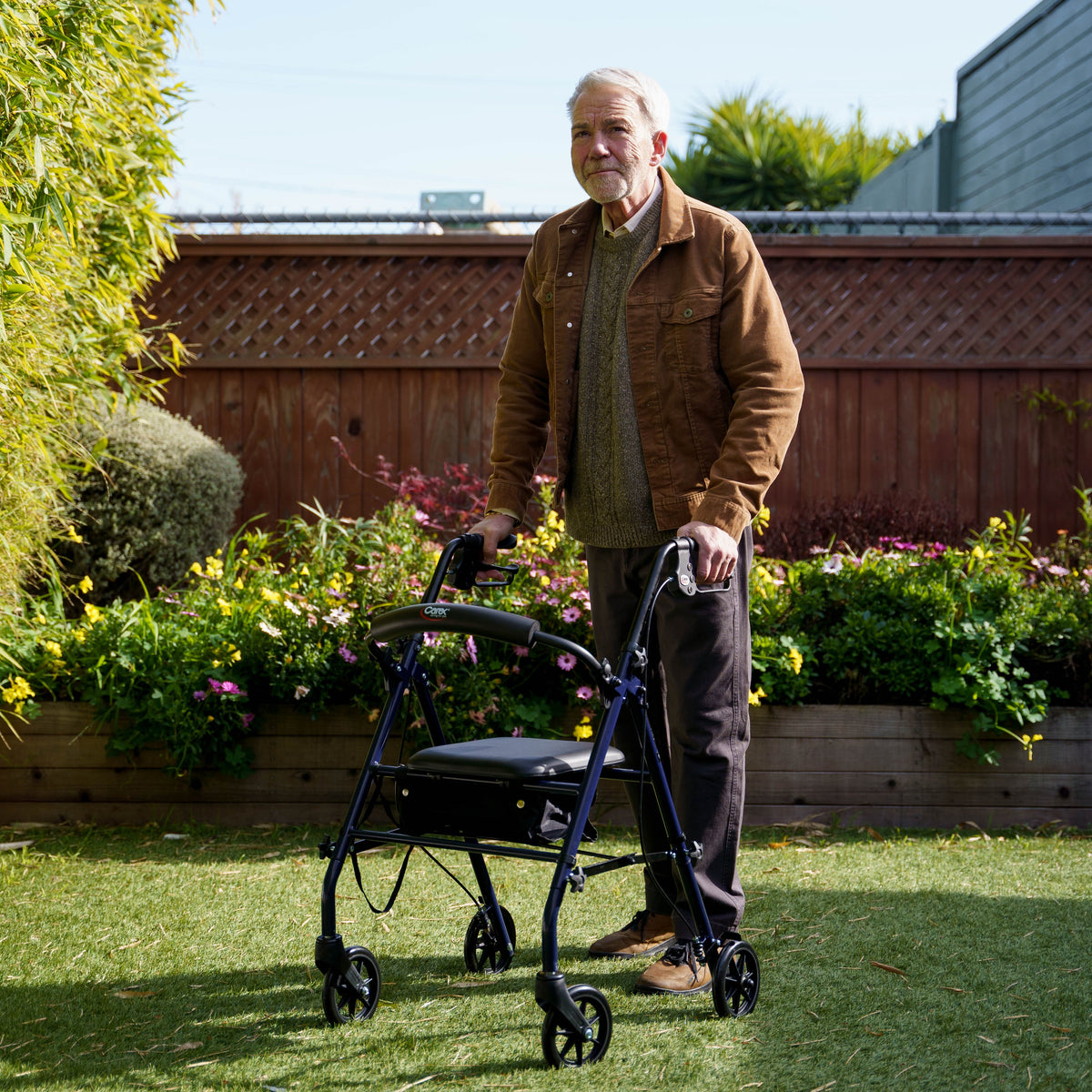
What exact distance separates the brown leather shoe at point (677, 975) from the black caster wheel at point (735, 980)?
94 mm

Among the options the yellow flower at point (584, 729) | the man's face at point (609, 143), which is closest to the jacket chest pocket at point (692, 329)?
the man's face at point (609, 143)

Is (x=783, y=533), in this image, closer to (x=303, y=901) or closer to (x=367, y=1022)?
(x=303, y=901)

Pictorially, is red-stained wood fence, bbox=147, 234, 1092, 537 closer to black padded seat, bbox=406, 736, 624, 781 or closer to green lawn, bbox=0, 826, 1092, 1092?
green lawn, bbox=0, 826, 1092, 1092

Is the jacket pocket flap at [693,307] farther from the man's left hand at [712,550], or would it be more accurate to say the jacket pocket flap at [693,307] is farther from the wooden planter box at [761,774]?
the wooden planter box at [761,774]

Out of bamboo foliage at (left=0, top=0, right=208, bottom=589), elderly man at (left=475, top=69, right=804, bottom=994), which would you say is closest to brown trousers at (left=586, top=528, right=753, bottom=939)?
elderly man at (left=475, top=69, right=804, bottom=994)

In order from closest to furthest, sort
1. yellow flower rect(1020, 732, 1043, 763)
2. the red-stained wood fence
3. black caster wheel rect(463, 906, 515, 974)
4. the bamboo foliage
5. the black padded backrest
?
the black padded backrest → black caster wheel rect(463, 906, 515, 974) → the bamboo foliage → yellow flower rect(1020, 732, 1043, 763) → the red-stained wood fence

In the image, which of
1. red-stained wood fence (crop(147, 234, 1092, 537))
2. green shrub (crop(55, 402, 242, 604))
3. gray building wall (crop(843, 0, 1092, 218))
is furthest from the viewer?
gray building wall (crop(843, 0, 1092, 218))

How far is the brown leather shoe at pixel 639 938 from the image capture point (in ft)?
8.34

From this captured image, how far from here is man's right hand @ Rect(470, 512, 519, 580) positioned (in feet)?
7.84

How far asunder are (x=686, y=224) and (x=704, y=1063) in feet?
5.03

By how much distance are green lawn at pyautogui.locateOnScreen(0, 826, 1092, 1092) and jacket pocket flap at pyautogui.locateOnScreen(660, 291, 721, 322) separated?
131 cm

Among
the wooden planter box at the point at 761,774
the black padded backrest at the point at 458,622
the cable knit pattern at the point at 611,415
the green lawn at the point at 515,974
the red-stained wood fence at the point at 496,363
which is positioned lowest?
the green lawn at the point at 515,974

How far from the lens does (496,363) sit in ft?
21.0

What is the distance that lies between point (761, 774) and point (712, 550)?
1779 millimetres
